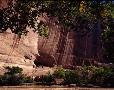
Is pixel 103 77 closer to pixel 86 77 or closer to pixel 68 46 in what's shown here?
pixel 86 77

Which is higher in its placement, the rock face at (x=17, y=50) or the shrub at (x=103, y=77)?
the rock face at (x=17, y=50)

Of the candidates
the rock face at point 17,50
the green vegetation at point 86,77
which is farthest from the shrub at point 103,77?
the rock face at point 17,50

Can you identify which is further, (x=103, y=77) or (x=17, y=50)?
(x=17, y=50)

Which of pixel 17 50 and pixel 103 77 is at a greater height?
pixel 17 50

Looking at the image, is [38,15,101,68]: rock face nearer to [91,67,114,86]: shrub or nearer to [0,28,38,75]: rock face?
[0,28,38,75]: rock face

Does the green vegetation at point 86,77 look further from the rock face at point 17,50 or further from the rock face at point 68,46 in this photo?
the rock face at point 68,46

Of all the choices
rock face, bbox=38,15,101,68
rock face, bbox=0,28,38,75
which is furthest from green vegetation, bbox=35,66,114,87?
rock face, bbox=38,15,101,68

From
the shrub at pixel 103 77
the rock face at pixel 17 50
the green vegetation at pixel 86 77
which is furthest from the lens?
the rock face at pixel 17 50

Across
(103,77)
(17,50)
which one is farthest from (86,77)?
(17,50)

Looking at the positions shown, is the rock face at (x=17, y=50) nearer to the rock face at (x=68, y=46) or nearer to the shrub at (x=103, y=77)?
the rock face at (x=68, y=46)

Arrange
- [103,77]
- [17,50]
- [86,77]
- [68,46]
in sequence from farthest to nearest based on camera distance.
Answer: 1. [68,46]
2. [17,50]
3. [103,77]
4. [86,77]

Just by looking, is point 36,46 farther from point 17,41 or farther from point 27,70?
point 27,70

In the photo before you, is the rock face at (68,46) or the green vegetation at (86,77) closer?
the green vegetation at (86,77)

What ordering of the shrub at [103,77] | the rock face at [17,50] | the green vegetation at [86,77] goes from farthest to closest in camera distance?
the rock face at [17,50]
the shrub at [103,77]
the green vegetation at [86,77]
